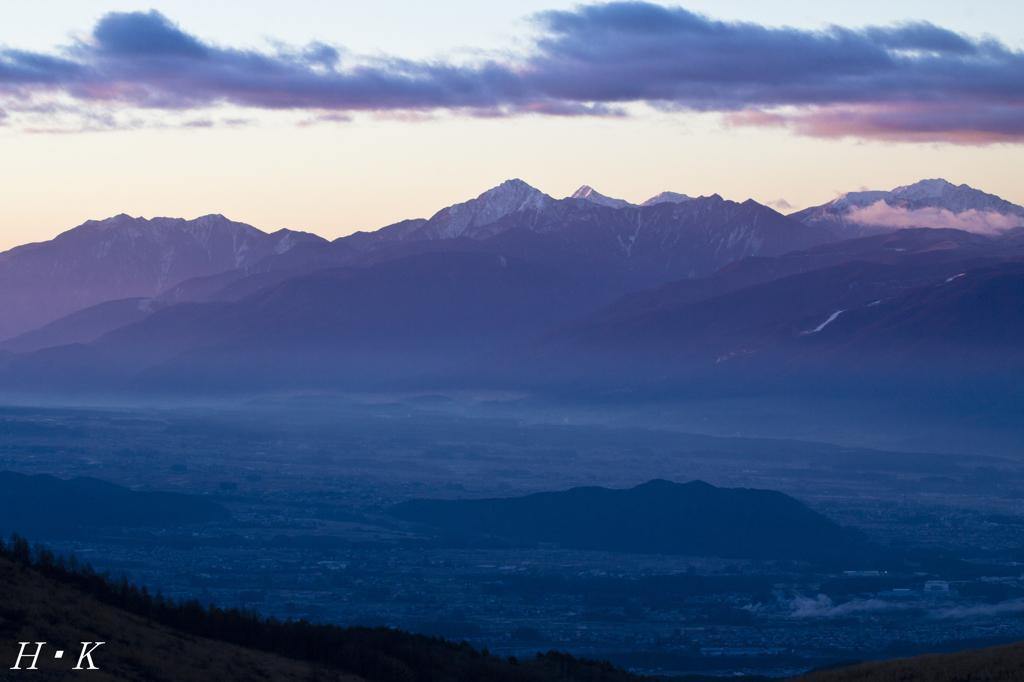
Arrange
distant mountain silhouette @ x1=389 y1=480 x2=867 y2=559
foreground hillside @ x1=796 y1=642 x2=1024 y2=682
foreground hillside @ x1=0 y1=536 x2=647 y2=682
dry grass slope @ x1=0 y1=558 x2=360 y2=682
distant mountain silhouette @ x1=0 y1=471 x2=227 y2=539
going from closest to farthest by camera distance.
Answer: dry grass slope @ x1=0 y1=558 x2=360 y2=682
foreground hillside @ x1=0 y1=536 x2=647 y2=682
foreground hillside @ x1=796 y1=642 x2=1024 y2=682
distant mountain silhouette @ x1=389 y1=480 x2=867 y2=559
distant mountain silhouette @ x1=0 y1=471 x2=227 y2=539

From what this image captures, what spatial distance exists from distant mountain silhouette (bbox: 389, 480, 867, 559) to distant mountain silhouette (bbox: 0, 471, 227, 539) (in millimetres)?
29063

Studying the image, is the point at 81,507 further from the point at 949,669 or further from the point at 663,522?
the point at 949,669

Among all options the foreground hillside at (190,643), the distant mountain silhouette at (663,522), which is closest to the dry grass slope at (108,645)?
the foreground hillside at (190,643)

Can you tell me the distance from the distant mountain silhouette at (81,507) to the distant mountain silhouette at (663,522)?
29.1 metres

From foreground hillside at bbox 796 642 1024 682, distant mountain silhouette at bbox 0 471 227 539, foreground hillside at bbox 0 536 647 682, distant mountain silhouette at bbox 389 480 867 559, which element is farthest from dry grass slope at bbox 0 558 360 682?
distant mountain silhouette at bbox 0 471 227 539

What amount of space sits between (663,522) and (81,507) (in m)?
71.3

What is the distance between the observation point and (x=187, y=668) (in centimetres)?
3728

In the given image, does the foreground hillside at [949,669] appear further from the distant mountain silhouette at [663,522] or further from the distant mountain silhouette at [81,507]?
the distant mountain silhouette at [81,507]

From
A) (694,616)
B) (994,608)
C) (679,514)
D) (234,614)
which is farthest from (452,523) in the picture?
(234,614)

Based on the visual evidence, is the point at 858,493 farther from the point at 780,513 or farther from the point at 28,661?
the point at 28,661

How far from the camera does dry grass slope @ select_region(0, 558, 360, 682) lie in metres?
33.9

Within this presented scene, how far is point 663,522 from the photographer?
151m

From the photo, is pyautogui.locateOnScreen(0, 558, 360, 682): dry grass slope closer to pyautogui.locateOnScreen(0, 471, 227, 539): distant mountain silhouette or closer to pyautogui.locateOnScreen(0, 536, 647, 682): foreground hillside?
pyautogui.locateOnScreen(0, 536, 647, 682): foreground hillside

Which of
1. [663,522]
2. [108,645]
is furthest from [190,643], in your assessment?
[663,522]
